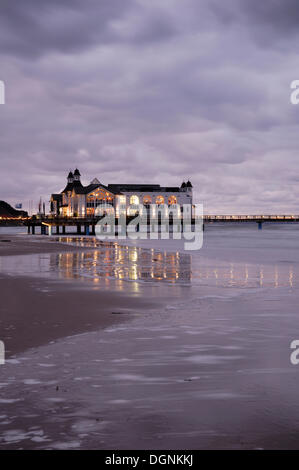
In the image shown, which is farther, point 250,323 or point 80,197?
point 80,197

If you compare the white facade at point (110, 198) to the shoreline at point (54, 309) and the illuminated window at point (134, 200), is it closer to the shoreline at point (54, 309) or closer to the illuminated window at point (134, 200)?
the illuminated window at point (134, 200)

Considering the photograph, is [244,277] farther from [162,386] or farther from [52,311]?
[162,386]

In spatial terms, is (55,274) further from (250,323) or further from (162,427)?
(162,427)

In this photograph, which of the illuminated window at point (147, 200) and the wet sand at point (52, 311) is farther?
the illuminated window at point (147, 200)

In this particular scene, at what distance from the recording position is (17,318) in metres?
12.9

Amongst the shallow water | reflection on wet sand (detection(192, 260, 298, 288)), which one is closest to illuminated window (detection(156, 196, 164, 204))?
reflection on wet sand (detection(192, 260, 298, 288))

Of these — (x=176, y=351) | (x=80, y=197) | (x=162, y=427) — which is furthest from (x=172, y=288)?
(x=80, y=197)

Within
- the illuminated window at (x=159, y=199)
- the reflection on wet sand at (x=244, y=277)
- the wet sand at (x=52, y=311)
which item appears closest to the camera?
the wet sand at (x=52, y=311)
